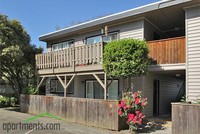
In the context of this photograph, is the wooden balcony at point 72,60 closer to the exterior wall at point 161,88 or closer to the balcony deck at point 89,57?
the balcony deck at point 89,57

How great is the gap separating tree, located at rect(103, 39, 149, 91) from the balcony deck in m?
1.28

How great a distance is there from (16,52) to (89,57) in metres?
6.04

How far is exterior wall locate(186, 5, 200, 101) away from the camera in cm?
1056

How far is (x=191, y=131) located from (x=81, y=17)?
58.1 feet

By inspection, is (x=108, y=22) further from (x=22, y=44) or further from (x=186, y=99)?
(x=22, y=44)

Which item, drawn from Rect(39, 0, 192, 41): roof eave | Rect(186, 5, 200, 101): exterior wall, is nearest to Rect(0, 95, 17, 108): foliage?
Rect(39, 0, 192, 41): roof eave

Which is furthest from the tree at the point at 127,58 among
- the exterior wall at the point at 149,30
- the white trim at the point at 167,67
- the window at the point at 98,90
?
the window at the point at 98,90

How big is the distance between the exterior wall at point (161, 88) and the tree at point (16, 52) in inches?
346

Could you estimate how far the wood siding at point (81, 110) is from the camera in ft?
33.1

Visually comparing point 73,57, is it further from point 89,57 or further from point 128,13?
point 128,13

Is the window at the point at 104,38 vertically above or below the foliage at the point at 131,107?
above

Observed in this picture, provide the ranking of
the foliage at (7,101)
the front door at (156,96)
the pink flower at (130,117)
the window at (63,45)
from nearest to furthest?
the pink flower at (130,117) → the front door at (156,96) → the window at (63,45) → the foliage at (7,101)

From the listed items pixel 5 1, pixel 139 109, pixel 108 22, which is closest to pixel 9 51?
pixel 5 1

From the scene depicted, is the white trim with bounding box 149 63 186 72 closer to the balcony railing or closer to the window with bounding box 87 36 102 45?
the balcony railing
